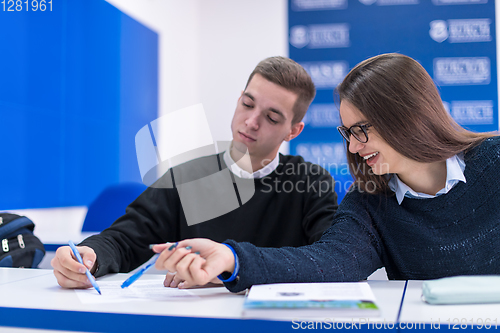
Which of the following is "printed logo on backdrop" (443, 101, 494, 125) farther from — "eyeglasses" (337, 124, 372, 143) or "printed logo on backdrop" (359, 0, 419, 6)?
"eyeglasses" (337, 124, 372, 143)

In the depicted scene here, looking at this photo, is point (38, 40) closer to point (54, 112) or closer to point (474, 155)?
point (54, 112)

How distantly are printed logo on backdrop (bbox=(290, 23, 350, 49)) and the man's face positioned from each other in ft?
6.97

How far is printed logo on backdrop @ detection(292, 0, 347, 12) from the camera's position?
3307 millimetres

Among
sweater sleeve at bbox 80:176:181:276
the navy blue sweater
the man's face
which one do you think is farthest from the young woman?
sweater sleeve at bbox 80:176:181:276

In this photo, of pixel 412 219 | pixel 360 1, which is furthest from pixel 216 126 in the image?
pixel 412 219

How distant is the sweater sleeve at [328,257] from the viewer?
73 cm

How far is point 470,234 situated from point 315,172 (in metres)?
0.55

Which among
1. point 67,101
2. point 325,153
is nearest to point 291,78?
point 67,101

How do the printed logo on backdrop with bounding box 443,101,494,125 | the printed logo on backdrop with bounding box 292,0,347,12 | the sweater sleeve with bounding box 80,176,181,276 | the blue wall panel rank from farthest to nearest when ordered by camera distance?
the printed logo on backdrop with bounding box 292,0,347,12, the printed logo on backdrop with bounding box 443,101,494,125, the blue wall panel, the sweater sleeve with bounding box 80,176,181,276

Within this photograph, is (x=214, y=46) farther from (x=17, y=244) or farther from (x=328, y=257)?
(x=328, y=257)

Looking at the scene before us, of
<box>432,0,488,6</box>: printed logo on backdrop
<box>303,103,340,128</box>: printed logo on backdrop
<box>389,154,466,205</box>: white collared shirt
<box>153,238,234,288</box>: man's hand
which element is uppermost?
<box>432,0,488,6</box>: printed logo on backdrop

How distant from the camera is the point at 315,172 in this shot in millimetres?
1388

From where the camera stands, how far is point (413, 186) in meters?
1.02

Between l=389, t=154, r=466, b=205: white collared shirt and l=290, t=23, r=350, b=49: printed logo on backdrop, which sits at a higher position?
l=290, t=23, r=350, b=49: printed logo on backdrop
